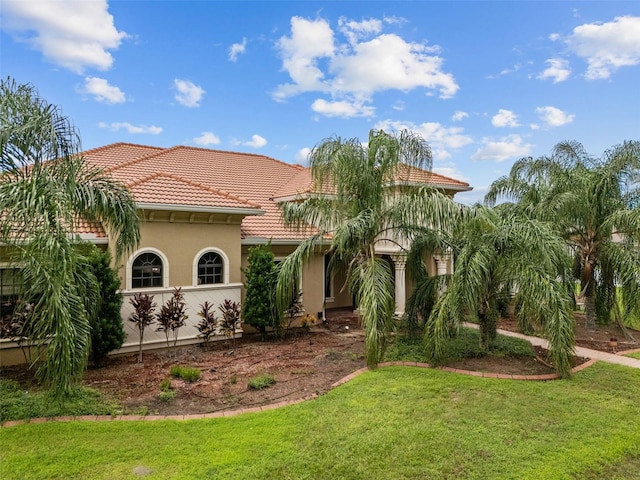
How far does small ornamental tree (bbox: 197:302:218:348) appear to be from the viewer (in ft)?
39.2

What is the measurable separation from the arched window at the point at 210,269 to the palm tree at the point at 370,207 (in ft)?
11.6

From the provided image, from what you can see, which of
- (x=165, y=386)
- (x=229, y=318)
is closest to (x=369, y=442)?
(x=165, y=386)

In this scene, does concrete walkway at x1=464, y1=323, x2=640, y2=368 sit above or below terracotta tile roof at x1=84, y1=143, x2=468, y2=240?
below

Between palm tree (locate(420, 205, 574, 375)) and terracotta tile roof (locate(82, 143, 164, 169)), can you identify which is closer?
palm tree (locate(420, 205, 574, 375))

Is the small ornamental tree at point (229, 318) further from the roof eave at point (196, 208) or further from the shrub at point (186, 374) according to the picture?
the shrub at point (186, 374)

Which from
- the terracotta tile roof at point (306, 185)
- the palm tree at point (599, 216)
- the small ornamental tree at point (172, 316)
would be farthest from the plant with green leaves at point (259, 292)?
the palm tree at point (599, 216)

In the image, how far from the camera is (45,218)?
5637 millimetres

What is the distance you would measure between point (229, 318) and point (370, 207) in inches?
230

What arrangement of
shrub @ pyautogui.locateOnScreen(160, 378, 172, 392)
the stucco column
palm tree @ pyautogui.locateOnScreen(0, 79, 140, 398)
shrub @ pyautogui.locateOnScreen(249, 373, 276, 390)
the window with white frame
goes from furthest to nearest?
1. the stucco column
2. the window with white frame
3. shrub @ pyautogui.locateOnScreen(249, 373, 276, 390)
4. shrub @ pyautogui.locateOnScreen(160, 378, 172, 392)
5. palm tree @ pyautogui.locateOnScreen(0, 79, 140, 398)

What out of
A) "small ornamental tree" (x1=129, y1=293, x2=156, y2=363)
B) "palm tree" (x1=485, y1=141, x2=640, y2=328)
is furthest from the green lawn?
"palm tree" (x1=485, y1=141, x2=640, y2=328)

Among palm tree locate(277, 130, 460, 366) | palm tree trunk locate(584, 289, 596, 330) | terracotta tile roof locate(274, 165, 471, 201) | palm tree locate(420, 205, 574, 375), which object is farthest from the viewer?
terracotta tile roof locate(274, 165, 471, 201)

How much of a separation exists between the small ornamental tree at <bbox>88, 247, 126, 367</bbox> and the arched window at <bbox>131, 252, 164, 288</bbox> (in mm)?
1343

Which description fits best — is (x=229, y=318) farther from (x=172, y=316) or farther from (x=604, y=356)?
(x=604, y=356)

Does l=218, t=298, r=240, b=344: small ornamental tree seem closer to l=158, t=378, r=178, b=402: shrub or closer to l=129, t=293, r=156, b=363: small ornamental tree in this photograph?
l=129, t=293, r=156, b=363: small ornamental tree
